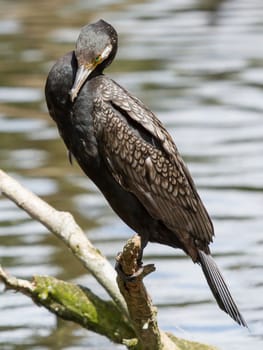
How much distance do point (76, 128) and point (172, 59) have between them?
8.57 metres

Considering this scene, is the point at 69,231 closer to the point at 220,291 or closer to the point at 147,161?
the point at 147,161

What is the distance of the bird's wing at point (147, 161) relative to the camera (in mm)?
6406

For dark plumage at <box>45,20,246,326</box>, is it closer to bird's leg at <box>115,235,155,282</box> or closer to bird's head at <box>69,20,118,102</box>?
bird's head at <box>69,20,118,102</box>

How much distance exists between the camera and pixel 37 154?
37.7 feet

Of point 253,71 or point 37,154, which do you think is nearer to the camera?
point 37,154

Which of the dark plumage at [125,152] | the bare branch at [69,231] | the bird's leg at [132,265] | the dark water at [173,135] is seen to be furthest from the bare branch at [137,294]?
the dark water at [173,135]

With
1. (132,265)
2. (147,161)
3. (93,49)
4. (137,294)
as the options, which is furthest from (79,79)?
(137,294)

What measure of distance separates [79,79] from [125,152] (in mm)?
405

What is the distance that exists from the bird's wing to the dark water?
180 cm

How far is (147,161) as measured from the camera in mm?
6559

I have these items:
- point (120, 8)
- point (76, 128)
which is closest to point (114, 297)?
point (76, 128)

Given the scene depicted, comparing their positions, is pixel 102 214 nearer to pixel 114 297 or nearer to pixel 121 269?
pixel 114 297

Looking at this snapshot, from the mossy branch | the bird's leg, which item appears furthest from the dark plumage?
the mossy branch

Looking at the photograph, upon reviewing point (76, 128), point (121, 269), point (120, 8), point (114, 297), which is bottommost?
point (120, 8)
